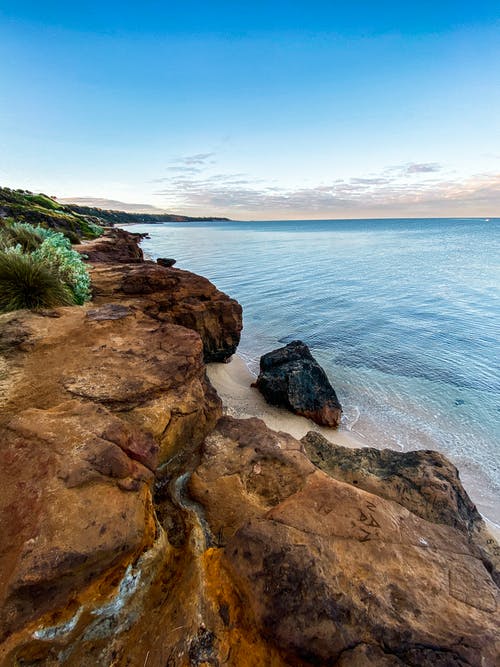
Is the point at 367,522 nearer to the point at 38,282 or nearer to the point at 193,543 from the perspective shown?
the point at 193,543

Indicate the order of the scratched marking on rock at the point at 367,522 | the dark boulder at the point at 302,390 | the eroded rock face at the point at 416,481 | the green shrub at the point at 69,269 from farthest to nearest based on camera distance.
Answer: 1. the dark boulder at the point at 302,390
2. the green shrub at the point at 69,269
3. the eroded rock face at the point at 416,481
4. the scratched marking on rock at the point at 367,522

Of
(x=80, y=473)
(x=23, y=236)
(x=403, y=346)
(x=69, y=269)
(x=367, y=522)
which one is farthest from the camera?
(x=403, y=346)

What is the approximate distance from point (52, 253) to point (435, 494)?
10.5 metres

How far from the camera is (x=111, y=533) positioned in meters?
2.73

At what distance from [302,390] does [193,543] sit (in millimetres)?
6307

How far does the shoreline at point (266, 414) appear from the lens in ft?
27.2

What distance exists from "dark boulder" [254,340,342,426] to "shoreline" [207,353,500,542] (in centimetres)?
21

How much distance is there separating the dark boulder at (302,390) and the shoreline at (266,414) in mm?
212

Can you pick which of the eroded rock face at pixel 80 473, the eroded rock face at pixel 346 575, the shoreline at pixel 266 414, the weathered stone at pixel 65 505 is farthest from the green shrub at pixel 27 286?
the eroded rock face at pixel 346 575

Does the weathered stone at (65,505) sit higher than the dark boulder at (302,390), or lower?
higher

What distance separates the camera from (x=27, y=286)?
7.11m

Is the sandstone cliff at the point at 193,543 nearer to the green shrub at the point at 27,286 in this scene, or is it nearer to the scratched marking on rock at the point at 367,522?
the scratched marking on rock at the point at 367,522

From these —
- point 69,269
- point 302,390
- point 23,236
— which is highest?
point 23,236

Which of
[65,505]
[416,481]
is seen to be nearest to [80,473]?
[65,505]
